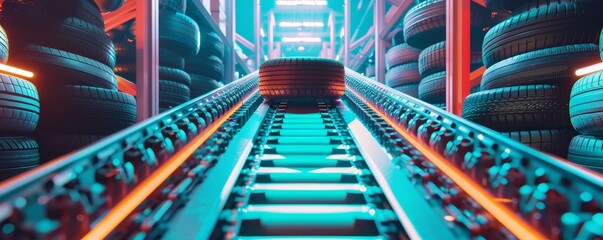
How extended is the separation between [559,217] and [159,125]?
1746 mm

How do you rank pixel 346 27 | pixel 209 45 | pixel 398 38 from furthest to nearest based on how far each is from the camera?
pixel 346 27 < pixel 398 38 < pixel 209 45

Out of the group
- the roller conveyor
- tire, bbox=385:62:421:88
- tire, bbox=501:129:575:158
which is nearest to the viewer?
→ the roller conveyor

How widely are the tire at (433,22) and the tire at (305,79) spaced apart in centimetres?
174

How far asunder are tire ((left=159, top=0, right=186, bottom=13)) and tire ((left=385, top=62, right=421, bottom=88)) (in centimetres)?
Answer: 350

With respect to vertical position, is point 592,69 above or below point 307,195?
above

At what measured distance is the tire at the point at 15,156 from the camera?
239cm

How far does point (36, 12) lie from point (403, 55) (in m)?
5.18

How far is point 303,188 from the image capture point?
194cm

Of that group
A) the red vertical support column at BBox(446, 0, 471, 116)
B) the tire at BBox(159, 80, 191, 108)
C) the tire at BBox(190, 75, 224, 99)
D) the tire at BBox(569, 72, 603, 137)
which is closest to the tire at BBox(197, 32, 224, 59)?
the tire at BBox(190, 75, 224, 99)

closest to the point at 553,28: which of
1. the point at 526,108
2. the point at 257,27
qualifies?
the point at 526,108

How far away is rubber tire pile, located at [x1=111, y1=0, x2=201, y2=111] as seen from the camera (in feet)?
15.7

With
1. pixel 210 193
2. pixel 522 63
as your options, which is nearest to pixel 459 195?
pixel 210 193

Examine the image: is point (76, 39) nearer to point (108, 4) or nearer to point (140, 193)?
point (108, 4)

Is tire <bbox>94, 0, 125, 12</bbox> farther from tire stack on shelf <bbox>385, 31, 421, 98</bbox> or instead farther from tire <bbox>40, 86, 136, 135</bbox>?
tire stack on shelf <bbox>385, 31, 421, 98</bbox>
